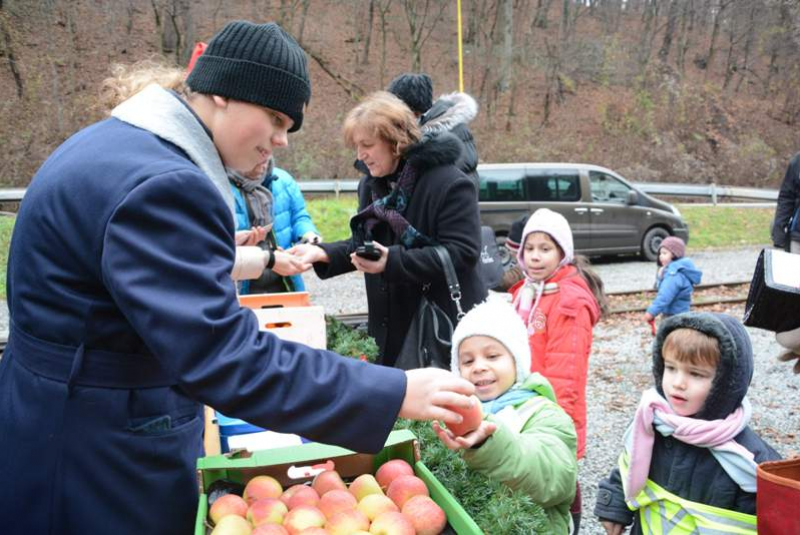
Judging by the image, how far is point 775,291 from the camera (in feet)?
6.49

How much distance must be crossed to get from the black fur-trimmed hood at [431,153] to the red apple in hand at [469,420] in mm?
1957

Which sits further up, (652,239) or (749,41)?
(749,41)

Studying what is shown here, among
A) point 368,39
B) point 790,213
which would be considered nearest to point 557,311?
point 790,213

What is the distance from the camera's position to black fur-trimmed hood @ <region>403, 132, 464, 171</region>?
3.50 metres

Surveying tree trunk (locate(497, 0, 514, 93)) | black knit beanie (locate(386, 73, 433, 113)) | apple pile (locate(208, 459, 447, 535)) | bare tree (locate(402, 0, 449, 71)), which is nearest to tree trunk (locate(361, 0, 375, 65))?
bare tree (locate(402, 0, 449, 71))

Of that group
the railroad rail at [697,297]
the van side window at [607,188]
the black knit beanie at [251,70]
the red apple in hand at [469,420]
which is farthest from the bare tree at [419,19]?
the red apple in hand at [469,420]

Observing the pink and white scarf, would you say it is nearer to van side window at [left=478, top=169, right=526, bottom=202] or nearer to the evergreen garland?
the evergreen garland

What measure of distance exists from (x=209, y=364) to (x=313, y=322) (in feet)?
5.03

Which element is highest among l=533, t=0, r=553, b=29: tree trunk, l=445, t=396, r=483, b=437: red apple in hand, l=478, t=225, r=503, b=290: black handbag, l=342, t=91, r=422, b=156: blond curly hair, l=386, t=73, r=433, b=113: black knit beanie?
l=533, t=0, r=553, b=29: tree trunk

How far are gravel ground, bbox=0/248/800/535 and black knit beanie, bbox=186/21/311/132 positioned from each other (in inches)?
136

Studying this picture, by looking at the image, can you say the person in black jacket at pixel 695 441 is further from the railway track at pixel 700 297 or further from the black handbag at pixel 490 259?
the railway track at pixel 700 297

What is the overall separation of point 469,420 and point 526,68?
102 feet

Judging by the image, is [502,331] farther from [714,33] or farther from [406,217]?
[714,33]

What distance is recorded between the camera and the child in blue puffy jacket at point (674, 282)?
7336 millimetres
